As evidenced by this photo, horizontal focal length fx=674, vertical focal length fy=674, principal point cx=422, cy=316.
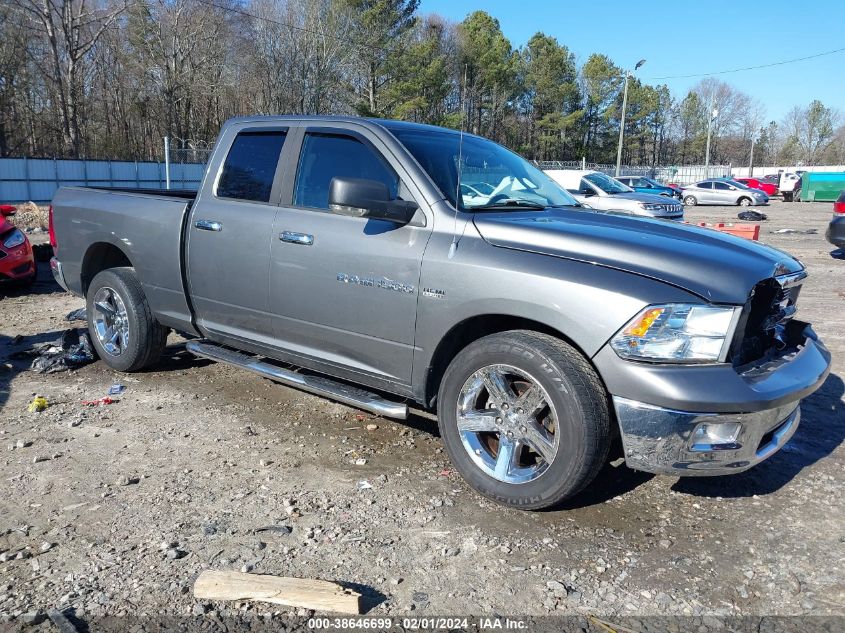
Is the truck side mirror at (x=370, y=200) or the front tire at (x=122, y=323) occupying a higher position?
the truck side mirror at (x=370, y=200)

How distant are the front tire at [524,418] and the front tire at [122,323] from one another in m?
2.91

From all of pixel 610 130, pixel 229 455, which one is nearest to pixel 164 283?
pixel 229 455

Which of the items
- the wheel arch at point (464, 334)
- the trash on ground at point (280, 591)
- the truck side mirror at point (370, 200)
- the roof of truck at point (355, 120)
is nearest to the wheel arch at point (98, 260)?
the roof of truck at point (355, 120)

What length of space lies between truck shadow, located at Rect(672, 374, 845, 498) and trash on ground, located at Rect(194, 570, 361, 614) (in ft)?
6.76

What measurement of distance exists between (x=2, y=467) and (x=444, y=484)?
99.9 inches

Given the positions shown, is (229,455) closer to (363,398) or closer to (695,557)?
(363,398)

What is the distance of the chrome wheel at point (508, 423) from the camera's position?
3307mm

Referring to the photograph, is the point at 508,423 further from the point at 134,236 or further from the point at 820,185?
the point at 820,185

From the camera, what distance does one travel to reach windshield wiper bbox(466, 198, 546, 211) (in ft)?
12.7

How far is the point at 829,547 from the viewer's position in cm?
316

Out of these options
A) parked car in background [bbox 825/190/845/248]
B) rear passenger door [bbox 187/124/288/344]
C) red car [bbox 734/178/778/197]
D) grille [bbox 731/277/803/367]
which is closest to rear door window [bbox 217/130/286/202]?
rear passenger door [bbox 187/124/288/344]

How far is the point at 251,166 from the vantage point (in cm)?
470

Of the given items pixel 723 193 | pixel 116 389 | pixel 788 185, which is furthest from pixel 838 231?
pixel 788 185

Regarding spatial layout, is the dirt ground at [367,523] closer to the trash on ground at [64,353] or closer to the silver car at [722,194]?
the trash on ground at [64,353]
